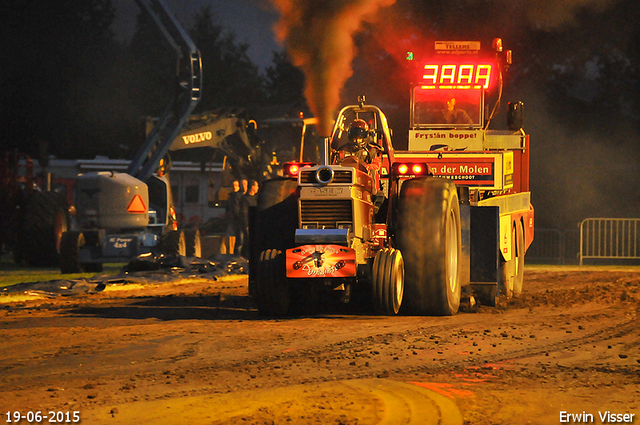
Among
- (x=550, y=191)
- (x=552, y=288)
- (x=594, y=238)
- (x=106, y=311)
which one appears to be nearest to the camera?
(x=106, y=311)

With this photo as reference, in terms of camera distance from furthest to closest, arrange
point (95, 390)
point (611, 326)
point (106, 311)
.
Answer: point (106, 311) → point (611, 326) → point (95, 390)

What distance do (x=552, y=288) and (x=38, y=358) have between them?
37.6 feet

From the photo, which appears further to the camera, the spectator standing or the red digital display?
the spectator standing

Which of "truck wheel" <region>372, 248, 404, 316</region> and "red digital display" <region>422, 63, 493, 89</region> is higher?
"red digital display" <region>422, 63, 493, 89</region>

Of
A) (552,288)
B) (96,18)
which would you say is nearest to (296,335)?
(552,288)

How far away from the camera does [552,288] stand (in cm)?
1794

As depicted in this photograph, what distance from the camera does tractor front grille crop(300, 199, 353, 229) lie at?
11.6 metres

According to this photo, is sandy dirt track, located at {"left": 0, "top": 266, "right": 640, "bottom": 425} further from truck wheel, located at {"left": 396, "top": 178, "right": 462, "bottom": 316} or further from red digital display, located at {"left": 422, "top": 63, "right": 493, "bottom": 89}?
red digital display, located at {"left": 422, "top": 63, "right": 493, "bottom": 89}

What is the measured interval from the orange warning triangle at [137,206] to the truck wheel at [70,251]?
4.57 ft

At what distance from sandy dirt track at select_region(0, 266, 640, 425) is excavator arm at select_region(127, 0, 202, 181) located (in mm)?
9948

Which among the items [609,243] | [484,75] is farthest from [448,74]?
[609,243]

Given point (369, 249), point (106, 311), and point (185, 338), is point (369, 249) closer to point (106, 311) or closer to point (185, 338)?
point (185, 338)

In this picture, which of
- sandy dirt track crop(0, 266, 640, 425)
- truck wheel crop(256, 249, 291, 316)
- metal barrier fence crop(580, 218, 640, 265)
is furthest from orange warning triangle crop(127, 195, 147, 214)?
metal barrier fence crop(580, 218, 640, 265)

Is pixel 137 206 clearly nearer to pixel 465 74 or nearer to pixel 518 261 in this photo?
pixel 465 74
